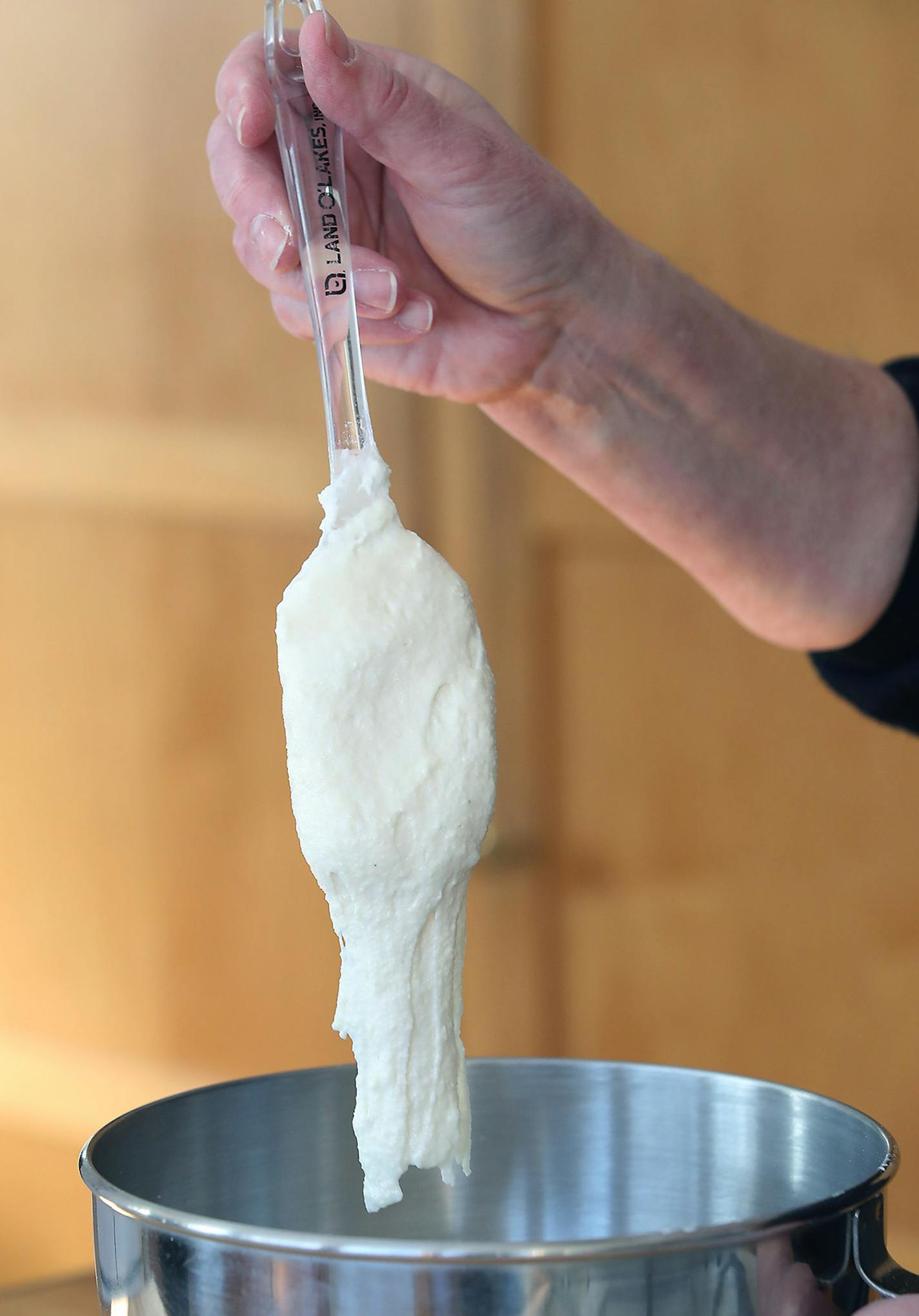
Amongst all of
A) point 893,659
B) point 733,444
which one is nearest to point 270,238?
point 733,444

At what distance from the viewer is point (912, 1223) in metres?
1.65

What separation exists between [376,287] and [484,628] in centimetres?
104

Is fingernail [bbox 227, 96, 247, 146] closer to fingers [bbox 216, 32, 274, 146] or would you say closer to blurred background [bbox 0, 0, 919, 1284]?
fingers [bbox 216, 32, 274, 146]

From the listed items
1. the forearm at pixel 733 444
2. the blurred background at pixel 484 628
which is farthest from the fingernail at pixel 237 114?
the blurred background at pixel 484 628

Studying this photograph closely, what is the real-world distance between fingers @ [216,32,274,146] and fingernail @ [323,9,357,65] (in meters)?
0.07

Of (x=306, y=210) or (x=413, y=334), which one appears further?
(x=413, y=334)

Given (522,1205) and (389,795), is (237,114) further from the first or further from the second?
(522,1205)

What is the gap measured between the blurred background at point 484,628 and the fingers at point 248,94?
878 millimetres

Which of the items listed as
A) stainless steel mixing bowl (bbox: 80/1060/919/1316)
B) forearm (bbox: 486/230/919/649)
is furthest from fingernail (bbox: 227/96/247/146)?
stainless steel mixing bowl (bbox: 80/1060/919/1316)

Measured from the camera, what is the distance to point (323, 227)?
0.54m

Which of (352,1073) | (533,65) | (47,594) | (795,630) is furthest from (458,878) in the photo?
(533,65)

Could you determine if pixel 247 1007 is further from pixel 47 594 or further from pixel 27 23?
pixel 27 23

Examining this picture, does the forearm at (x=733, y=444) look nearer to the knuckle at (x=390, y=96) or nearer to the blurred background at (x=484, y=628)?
the knuckle at (x=390, y=96)

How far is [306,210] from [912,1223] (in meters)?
1.48
